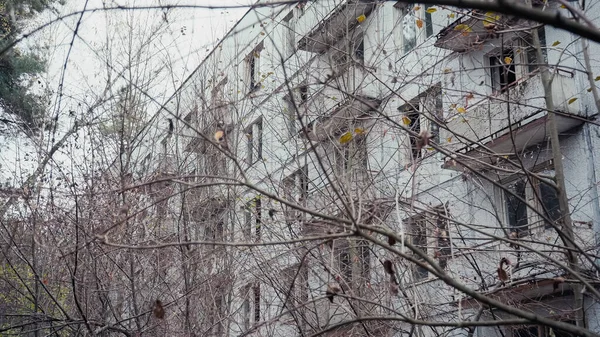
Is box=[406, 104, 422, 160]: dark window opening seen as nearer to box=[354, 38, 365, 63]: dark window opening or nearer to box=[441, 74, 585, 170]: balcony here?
box=[441, 74, 585, 170]: balcony

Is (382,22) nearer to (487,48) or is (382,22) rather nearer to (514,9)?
(487,48)

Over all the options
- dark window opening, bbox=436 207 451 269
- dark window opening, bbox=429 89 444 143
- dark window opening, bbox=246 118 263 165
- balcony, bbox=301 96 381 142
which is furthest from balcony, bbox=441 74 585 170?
dark window opening, bbox=246 118 263 165

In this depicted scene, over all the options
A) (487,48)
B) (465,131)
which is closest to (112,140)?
(465,131)

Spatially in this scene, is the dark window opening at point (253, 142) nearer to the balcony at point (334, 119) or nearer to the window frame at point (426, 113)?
the balcony at point (334, 119)

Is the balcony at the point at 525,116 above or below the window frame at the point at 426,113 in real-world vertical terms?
above

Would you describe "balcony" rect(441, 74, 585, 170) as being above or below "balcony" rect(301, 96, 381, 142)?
above

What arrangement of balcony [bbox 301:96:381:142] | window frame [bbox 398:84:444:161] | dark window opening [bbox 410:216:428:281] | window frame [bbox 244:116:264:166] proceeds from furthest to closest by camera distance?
window frame [bbox 244:116:264:166] → dark window opening [bbox 410:216:428:281] → balcony [bbox 301:96:381:142] → window frame [bbox 398:84:444:161]

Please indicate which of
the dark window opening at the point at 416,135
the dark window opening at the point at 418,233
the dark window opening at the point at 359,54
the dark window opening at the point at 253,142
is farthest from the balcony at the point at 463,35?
the dark window opening at the point at 253,142

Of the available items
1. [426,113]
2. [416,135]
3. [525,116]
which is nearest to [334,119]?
[426,113]

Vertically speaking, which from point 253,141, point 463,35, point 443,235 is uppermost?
point 253,141

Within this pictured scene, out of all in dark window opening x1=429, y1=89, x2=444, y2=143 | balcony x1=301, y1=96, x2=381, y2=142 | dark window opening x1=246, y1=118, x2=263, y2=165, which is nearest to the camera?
dark window opening x1=429, y1=89, x2=444, y2=143

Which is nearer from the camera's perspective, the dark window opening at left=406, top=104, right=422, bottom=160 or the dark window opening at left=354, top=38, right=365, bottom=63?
the dark window opening at left=406, top=104, right=422, bottom=160

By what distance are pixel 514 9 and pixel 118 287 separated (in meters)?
9.51

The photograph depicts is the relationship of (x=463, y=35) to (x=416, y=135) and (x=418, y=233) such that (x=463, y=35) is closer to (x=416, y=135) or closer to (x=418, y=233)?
(x=418, y=233)
